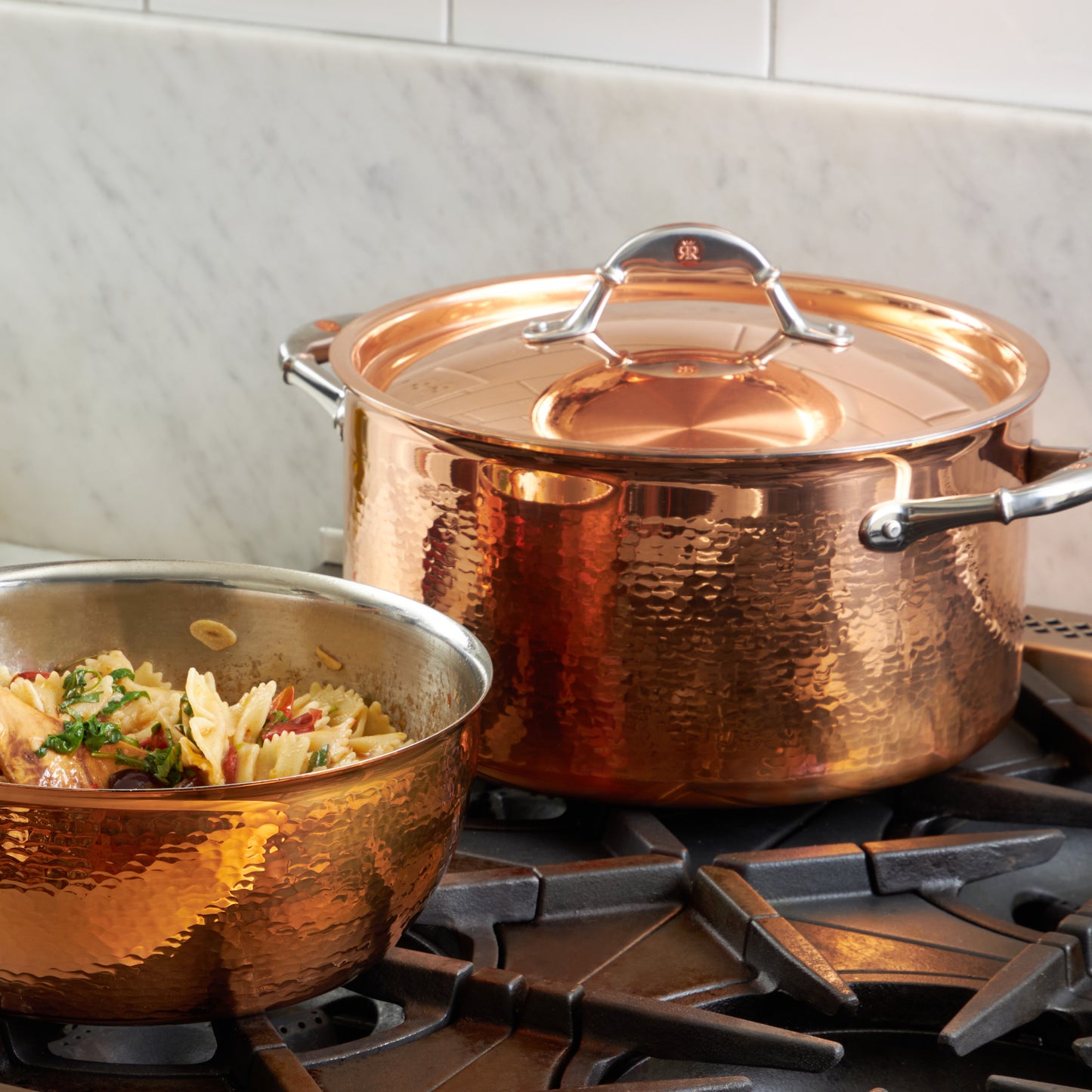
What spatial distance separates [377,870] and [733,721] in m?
0.21

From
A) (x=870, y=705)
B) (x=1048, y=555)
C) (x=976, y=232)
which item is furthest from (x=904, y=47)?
(x=870, y=705)

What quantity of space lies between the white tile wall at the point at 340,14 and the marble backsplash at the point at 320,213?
1 cm

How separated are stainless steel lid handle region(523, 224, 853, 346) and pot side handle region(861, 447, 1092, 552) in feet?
A: 0.52

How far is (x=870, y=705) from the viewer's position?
0.69 meters

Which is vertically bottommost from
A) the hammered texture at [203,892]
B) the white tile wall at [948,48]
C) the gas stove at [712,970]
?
the gas stove at [712,970]

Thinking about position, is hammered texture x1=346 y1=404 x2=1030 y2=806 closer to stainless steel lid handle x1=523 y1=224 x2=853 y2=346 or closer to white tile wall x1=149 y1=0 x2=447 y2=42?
stainless steel lid handle x1=523 y1=224 x2=853 y2=346

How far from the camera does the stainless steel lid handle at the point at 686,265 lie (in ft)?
2.40

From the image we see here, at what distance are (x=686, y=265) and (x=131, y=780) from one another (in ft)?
1.27

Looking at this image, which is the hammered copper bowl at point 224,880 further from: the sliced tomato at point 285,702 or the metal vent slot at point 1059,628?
the metal vent slot at point 1059,628


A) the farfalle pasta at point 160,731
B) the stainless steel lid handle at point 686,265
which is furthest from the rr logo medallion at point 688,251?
the farfalle pasta at point 160,731

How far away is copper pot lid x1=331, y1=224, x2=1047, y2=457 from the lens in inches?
26.7

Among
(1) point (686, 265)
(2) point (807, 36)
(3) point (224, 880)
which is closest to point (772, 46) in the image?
(2) point (807, 36)

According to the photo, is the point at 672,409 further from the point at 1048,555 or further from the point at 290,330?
the point at 290,330

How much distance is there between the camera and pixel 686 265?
2.44 feet
